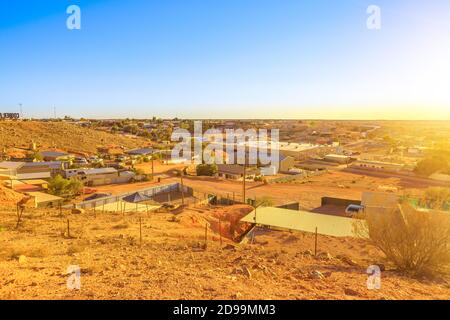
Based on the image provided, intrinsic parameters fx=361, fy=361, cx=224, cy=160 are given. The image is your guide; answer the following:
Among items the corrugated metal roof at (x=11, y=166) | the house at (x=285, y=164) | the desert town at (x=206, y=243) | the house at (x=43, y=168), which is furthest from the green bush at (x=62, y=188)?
the house at (x=285, y=164)

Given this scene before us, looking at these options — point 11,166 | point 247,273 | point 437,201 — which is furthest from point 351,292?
point 11,166

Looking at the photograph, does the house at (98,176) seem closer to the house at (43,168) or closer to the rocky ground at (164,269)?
the house at (43,168)

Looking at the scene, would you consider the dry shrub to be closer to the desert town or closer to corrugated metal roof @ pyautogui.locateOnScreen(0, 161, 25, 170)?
the desert town

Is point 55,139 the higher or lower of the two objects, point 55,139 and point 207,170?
the higher

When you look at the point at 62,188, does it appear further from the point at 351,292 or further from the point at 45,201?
the point at 351,292

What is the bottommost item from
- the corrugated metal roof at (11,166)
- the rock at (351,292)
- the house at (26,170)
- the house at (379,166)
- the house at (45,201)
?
the house at (379,166)

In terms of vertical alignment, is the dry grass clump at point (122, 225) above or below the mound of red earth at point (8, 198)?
below
